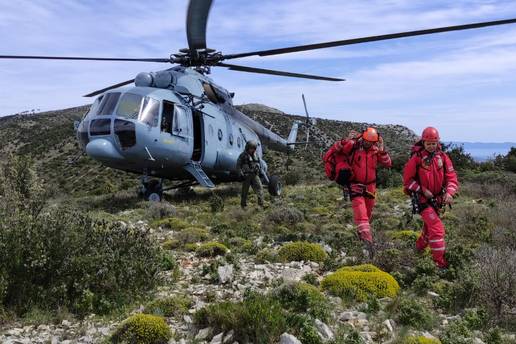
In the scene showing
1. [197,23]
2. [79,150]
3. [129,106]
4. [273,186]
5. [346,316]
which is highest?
[197,23]

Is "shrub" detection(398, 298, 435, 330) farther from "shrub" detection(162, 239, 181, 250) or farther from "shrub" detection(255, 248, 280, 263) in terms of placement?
"shrub" detection(162, 239, 181, 250)

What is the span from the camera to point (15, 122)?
65.9 metres

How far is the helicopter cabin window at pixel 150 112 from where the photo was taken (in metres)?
12.0

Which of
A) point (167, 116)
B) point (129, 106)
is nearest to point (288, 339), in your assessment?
point (129, 106)

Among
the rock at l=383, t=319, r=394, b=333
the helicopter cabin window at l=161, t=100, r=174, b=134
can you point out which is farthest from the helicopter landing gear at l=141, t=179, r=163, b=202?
the rock at l=383, t=319, r=394, b=333

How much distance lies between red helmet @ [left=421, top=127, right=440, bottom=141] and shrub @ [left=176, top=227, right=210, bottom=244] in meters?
3.94

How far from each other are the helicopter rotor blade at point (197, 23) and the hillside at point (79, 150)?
6655 millimetres

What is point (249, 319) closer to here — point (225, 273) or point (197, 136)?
point (225, 273)

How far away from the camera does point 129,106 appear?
Answer: 11.9 meters

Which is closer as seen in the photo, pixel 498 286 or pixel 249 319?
pixel 249 319

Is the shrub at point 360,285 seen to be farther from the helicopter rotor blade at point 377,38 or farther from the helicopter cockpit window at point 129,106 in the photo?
the helicopter cockpit window at point 129,106

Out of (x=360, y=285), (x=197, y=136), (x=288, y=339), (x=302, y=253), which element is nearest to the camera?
(x=288, y=339)

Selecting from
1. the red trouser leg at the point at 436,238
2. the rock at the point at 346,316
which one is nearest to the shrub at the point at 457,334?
the rock at the point at 346,316

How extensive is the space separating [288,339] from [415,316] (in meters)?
1.44
